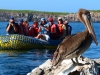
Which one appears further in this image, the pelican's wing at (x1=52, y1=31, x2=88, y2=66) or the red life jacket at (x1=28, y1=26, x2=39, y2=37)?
the red life jacket at (x1=28, y1=26, x2=39, y2=37)

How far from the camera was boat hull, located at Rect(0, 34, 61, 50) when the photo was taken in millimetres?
19234

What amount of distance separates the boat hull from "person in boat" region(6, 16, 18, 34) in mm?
548

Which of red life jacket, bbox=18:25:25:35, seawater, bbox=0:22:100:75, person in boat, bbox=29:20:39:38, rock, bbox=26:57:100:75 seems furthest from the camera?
person in boat, bbox=29:20:39:38

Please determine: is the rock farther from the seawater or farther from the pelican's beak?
the seawater

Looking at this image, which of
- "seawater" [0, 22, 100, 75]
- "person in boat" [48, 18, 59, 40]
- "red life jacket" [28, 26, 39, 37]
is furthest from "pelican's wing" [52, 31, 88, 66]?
"red life jacket" [28, 26, 39, 37]

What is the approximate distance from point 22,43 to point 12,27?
39.5 inches

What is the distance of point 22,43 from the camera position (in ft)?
64.6

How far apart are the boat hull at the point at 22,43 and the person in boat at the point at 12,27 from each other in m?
0.55

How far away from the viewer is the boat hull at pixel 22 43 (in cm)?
1923

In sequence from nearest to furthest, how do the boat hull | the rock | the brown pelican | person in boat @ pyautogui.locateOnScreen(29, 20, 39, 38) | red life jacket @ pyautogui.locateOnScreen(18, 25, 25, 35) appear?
the rock → the brown pelican → the boat hull → red life jacket @ pyautogui.locateOnScreen(18, 25, 25, 35) → person in boat @ pyautogui.locateOnScreen(29, 20, 39, 38)

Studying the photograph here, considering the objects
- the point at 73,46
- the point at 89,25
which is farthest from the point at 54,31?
the point at 73,46

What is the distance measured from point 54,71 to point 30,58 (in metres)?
8.33

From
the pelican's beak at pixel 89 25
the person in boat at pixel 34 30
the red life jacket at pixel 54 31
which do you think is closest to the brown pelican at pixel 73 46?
the pelican's beak at pixel 89 25

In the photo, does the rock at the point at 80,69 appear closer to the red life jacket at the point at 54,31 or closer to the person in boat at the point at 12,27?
the person in boat at the point at 12,27
